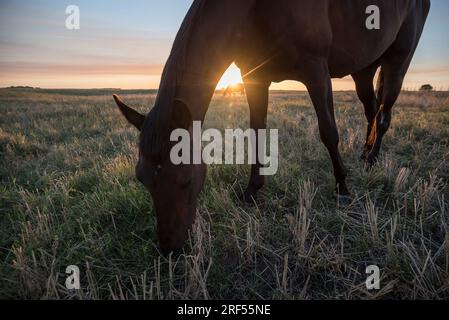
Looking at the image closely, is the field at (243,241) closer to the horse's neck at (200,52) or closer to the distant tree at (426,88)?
the horse's neck at (200,52)

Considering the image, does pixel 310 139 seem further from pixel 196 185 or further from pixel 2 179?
pixel 2 179

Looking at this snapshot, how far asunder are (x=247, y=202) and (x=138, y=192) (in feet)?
3.95

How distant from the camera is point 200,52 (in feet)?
7.23

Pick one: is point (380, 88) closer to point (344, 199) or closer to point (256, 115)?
point (256, 115)

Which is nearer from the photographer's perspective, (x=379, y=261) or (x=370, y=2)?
(x=379, y=261)

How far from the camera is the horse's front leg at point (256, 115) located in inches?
128

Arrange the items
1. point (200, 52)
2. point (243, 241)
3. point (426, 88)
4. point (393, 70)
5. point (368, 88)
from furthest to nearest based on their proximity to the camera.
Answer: point (426, 88)
point (368, 88)
point (393, 70)
point (243, 241)
point (200, 52)

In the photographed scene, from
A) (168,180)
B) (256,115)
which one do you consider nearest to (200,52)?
(168,180)

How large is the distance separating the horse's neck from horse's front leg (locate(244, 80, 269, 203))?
1025 mm

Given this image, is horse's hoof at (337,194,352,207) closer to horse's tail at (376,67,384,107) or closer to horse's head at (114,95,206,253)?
horse's head at (114,95,206,253)

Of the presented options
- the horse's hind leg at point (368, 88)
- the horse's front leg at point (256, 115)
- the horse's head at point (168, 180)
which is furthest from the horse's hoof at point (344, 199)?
the horse's hind leg at point (368, 88)

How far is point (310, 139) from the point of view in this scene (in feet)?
17.0

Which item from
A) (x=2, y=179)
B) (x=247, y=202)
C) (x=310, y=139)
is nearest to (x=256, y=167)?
(x=247, y=202)

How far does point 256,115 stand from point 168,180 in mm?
1856
